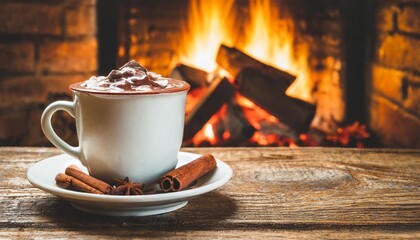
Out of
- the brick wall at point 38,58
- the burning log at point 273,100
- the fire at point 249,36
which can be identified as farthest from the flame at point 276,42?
the brick wall at point 38,58

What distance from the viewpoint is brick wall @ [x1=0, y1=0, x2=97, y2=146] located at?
5.87ft

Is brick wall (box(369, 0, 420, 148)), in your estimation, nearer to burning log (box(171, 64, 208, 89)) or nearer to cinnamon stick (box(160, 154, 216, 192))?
burning log (box(171, 64, 208, 89))

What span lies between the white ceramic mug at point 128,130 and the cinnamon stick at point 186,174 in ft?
0.08

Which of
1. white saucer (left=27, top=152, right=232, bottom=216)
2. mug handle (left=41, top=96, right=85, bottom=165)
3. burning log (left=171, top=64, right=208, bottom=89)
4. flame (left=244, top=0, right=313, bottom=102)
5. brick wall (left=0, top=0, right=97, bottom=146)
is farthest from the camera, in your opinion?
flame (left=244, top=0, right=313, bottom=102)

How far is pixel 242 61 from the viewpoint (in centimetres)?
188

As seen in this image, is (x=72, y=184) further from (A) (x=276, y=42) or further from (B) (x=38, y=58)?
(A) (x=276, y=42)

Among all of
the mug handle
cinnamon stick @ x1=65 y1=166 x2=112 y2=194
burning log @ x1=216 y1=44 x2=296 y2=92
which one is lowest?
burning log @ x1=216 y1=44 x2=296 y2=92

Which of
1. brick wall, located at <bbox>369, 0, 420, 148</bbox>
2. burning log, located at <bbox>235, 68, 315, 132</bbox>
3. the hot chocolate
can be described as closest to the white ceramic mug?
the hot chocolate

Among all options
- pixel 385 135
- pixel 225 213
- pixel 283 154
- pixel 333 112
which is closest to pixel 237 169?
pixel 283 154

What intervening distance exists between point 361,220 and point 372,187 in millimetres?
151

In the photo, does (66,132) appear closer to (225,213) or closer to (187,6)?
(187,6)

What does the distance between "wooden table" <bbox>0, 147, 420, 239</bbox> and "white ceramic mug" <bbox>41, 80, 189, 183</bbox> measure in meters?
0.06

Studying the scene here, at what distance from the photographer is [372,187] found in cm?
86

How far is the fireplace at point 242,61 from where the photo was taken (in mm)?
1801
